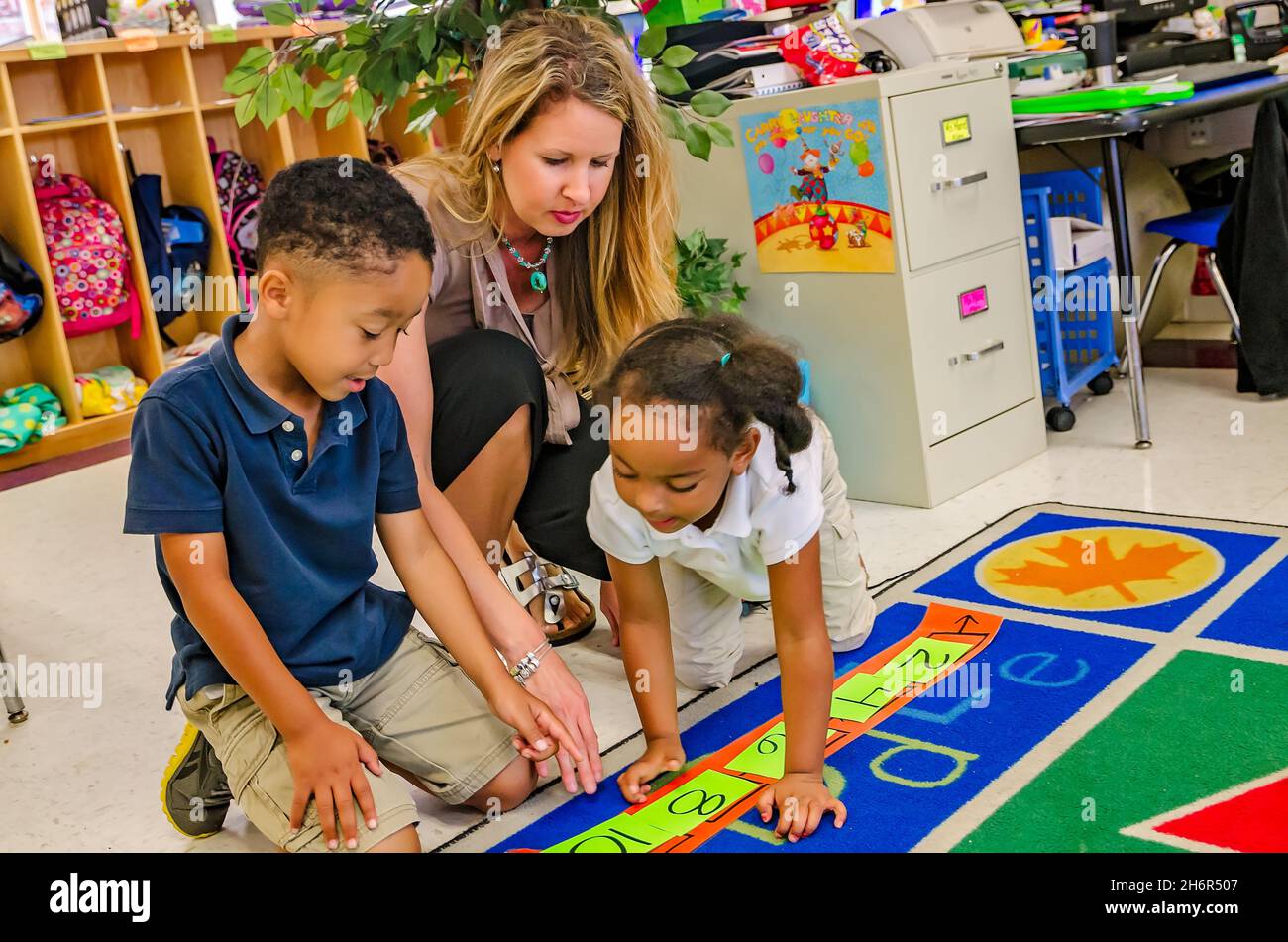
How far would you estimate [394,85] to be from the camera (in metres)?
1.75

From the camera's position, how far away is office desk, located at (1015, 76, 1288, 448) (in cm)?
216

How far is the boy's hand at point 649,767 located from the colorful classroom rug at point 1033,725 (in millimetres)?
14

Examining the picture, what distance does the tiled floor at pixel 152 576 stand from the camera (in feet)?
4.91

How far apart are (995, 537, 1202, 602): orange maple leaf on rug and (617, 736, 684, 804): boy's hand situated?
65cm

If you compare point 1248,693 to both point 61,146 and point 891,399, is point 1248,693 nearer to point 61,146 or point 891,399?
point 891,399

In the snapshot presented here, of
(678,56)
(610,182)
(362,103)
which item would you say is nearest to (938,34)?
(678,56)

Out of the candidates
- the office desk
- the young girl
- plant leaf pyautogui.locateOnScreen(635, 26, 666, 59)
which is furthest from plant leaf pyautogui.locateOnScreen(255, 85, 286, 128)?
the office desk

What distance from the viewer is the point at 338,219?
115 cm

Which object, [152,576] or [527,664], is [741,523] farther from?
[152,576]

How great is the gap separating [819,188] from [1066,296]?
0.74m

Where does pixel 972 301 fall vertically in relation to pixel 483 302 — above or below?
below

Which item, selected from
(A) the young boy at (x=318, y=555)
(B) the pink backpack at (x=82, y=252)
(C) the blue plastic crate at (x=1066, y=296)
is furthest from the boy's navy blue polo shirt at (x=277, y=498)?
(B) the pink backpack at (x=82, y=252)

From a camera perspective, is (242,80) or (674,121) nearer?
(242,80)

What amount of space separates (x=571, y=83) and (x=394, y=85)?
41cm
